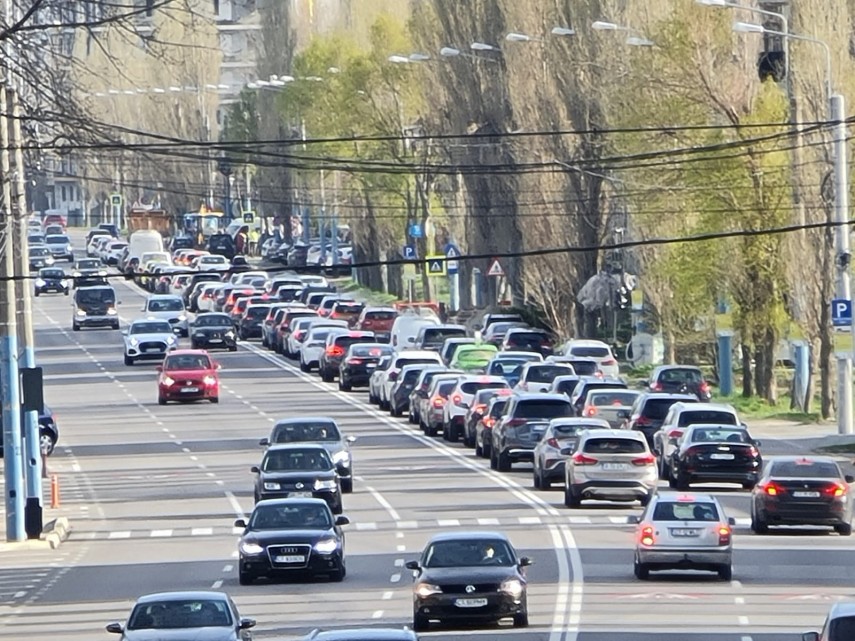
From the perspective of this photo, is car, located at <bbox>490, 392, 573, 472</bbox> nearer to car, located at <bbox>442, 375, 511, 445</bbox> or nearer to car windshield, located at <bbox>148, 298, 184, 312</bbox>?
car, located at <bbox>442, 375, 511, 445</bbox>

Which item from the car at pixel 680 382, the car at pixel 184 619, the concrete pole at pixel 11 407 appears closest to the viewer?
the car at pixel 184 619

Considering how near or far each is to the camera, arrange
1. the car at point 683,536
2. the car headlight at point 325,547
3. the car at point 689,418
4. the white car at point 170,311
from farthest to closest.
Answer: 1. the white car at point 170,311
2. the car at point 689,418
3. the car headlight at point 325,547
4. the car at point 683,536

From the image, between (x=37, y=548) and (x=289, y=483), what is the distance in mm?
4441

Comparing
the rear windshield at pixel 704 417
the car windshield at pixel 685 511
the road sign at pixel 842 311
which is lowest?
the rear windshield at pixel 704 417

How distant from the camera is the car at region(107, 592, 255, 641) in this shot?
25.3 metres

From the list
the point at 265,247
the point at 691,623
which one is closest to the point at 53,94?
the point at 691,623

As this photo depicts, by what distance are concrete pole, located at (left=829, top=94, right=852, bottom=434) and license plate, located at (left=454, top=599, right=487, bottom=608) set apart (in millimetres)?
24265

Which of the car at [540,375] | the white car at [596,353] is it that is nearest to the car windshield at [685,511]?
the car at [540,375]

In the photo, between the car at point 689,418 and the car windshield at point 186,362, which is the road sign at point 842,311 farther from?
the car windshield at point 186,362

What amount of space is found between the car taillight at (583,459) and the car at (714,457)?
Result: 9.57 ft

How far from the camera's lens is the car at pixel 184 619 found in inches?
995

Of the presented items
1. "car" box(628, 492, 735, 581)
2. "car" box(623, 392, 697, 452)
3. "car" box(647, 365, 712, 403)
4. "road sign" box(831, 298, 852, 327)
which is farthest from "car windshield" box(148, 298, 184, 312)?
"car" box(628, 492, 735, 581)

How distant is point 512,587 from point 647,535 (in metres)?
4.92

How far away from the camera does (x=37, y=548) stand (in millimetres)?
41969
